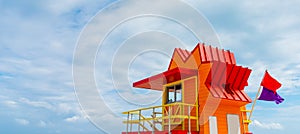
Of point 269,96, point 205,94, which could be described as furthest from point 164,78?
point 269,96

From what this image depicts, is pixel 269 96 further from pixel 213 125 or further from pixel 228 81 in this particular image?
pixel 213 125

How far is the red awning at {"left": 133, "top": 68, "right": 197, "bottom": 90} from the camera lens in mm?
13631

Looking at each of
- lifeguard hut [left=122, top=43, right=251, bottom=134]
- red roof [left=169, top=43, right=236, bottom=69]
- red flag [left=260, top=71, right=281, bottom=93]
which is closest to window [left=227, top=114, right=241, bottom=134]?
lifeguard hut [left=122, top=43, right=251, bottom=134]

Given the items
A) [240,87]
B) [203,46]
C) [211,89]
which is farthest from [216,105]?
[203,46]

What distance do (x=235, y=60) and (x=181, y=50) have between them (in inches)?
123

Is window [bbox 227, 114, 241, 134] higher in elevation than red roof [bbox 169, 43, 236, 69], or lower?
lower

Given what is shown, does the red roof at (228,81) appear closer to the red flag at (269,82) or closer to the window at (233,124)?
the window at (233,124)

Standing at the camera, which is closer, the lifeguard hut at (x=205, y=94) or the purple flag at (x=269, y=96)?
the lifeguard hut at (x=205, y=94)

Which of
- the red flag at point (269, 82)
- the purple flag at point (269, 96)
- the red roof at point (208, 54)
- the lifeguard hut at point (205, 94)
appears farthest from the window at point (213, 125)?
the red flag at point (269, 82)

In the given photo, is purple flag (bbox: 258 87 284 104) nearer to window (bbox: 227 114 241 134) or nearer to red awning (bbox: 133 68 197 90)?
window (bbox: 227 114 241 134)

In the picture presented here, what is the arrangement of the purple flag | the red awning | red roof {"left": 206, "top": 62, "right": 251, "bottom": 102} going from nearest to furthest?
1. red roof {"left": 206, "top": 62, "right": 251, "bottom": 102}
2. the red awning
3. the purple flag

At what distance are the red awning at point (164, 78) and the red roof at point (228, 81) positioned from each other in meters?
1.06

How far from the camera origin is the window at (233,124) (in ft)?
45.9

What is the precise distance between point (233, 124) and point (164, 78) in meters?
4.37
